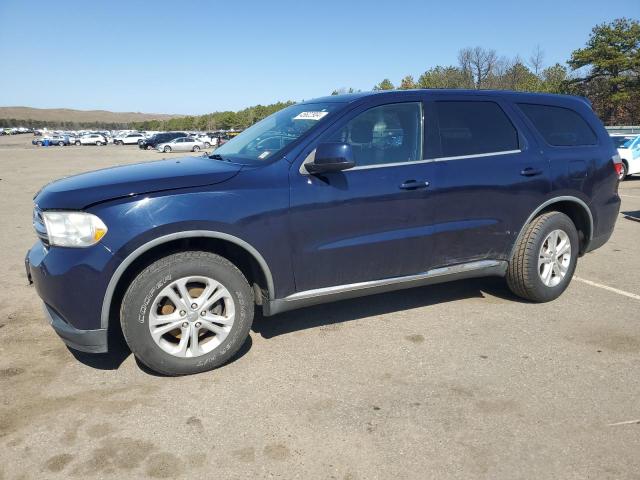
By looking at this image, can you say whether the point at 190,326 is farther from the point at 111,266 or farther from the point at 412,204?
the point at 412,204

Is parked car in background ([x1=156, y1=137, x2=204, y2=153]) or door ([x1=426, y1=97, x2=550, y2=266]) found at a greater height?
door ([x1=426, y1=97, x2=550, y2=266])

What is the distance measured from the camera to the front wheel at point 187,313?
3.18 meters

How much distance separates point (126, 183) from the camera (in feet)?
10.5

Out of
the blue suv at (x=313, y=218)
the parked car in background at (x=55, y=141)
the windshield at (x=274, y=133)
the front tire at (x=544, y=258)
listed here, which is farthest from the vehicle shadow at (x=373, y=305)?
the parked car in background at (x=55, y=141)

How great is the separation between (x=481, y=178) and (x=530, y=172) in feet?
1.84

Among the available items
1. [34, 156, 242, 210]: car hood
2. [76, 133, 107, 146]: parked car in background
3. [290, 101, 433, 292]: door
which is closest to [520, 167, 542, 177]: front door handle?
[290, 101, 433, 292]: door

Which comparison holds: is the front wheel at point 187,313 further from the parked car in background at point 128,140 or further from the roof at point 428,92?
the parked car in background at point 128,140

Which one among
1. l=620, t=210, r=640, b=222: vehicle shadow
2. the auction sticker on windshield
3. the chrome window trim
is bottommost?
l=620, t=210, r=640, b=222: vehicle shadow

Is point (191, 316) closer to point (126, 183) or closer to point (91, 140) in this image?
point (126, 183)

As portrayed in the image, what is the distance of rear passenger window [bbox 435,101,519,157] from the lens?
4121 mm

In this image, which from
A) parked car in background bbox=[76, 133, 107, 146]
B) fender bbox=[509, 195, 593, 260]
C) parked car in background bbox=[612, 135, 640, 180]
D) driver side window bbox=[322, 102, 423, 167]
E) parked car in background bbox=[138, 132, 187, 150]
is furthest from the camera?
parked car in background bbox=[76, 133, 107, 146]

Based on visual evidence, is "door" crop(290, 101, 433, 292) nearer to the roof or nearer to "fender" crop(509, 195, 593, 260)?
the roof

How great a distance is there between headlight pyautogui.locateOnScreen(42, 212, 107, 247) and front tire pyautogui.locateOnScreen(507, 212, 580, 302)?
3.38 m

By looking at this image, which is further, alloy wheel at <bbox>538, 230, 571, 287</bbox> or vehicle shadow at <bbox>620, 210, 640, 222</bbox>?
vehicle shadow at <bbox>620, 210, 640, 222</bbox>
